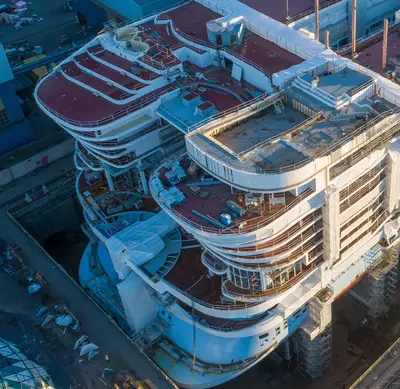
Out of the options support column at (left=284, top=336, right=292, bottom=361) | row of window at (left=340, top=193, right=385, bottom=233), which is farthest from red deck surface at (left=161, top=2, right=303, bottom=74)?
support column at (left=284, top=336, right=292, bottom=361)

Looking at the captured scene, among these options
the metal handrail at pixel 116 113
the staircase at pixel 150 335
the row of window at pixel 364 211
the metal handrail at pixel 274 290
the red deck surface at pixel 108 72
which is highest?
the red deck surface at pixel 108 72

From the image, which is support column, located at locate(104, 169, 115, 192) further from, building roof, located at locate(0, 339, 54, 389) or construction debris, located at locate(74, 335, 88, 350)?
building roof, located at locate(0, 339, 54, 389)

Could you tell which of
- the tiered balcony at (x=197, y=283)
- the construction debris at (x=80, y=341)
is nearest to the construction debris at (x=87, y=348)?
the construction debris at (x=80, y=341)

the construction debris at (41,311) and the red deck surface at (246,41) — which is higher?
the red deck surface at (246,41)

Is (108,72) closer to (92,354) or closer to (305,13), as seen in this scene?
(305,13)

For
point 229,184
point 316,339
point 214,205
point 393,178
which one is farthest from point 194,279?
point 393,178

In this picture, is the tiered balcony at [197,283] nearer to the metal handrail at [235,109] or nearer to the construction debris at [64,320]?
the construction debris at [64,320]

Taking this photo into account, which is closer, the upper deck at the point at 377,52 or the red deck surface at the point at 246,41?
the red deck surface at the point at 246,41
